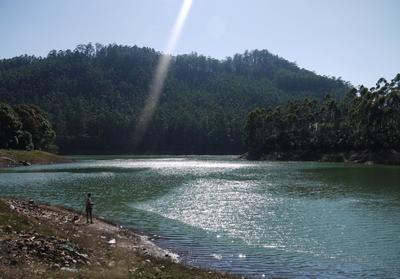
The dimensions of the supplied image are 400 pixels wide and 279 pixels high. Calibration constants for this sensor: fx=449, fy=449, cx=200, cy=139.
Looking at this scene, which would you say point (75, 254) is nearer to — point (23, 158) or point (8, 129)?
point (23, 158)

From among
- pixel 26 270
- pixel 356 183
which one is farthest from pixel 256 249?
pixel 356 183

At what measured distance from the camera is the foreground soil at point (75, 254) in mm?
21734

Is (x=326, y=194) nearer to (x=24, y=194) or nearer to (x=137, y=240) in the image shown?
(x=137, y=240)

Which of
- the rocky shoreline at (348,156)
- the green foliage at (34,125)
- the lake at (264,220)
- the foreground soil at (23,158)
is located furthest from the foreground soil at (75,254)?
the green foliage at (34,125)

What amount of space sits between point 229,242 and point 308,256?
715 cm

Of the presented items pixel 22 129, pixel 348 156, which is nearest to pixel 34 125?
pixel 22 129

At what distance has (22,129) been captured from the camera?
179375 mm

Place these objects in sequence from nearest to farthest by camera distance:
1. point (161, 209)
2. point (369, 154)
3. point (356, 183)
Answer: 1. point (161, 209)
2. point (356, 183)
3. point (369, 154)

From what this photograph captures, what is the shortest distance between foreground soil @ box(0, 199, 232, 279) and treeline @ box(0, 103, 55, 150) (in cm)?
13695

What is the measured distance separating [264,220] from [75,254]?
83.7ft

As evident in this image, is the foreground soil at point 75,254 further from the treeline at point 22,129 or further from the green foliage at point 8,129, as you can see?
the treeline at point 22,129

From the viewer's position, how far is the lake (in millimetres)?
30641

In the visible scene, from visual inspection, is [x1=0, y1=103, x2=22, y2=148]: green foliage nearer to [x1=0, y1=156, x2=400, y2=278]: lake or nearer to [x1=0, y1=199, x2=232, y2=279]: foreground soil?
[x1=0, y1=156, x2=400, y2=278]: lake

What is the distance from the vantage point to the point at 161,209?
180 feet
